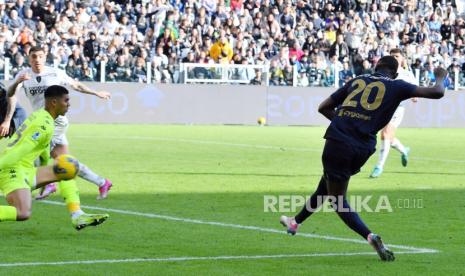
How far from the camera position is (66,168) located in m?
10.2

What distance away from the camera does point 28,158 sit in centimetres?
1043

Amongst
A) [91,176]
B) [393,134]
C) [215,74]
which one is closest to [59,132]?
[91,176]

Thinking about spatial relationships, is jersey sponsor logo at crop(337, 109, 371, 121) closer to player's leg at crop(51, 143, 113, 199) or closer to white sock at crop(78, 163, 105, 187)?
player's leg at crop(51, 143, 113, 199)

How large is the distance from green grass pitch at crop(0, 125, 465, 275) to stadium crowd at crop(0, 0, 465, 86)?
10.3 metres

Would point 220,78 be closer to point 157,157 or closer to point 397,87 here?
point 157,157

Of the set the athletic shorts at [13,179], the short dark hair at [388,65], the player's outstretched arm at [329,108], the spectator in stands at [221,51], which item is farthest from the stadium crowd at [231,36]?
the short dark hair at [388,65]

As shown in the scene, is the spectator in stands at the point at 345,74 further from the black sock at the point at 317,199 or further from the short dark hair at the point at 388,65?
the short dark hair at the point at 388,65

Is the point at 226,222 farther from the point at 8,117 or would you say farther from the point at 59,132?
the point at 8,117

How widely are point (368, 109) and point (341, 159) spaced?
0.50 metres

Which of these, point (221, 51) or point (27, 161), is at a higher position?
point (27, 161)

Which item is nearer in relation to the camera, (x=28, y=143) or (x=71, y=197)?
(x=28, y=143)

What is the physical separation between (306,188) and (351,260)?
6.82m

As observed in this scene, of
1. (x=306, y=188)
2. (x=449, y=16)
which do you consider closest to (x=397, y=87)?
(x=306, y=188)

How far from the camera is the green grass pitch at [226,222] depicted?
9.26m
